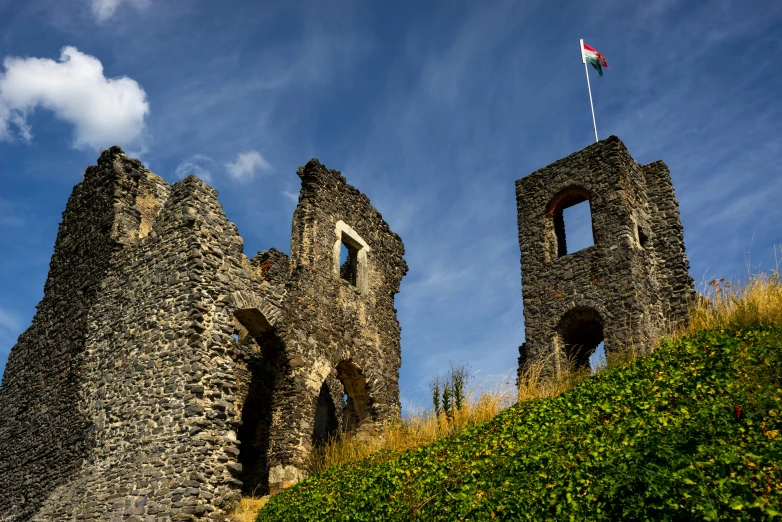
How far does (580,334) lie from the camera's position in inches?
707

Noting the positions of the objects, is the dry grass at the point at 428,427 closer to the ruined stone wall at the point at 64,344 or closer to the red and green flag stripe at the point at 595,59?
the ruined stone wall at the point at 64,344

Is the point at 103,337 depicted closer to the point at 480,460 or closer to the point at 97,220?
the point at 97,220

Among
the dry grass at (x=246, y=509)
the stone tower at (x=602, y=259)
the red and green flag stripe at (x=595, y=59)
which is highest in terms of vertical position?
the red and green flag stripe at (x=595, y=59)

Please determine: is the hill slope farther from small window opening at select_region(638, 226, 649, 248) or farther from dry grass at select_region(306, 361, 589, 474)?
small window opening at select_region(638, 226, 649, 248)

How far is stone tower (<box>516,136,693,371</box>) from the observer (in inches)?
651

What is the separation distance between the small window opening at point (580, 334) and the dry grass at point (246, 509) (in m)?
8.11

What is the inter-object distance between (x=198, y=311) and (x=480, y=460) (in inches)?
221

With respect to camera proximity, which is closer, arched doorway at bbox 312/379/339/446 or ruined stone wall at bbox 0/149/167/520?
ruined stone wall at bbox 0/149/167/520

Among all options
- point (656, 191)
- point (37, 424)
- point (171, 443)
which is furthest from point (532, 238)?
point (37, 424)

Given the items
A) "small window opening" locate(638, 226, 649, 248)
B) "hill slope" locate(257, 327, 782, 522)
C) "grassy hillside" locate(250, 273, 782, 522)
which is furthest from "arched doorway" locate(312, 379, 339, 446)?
"small window opening" locate(638, 226, 649, 248)

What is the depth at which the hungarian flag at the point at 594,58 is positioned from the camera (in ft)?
65.8

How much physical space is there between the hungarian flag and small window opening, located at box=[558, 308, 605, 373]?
24.7 feet

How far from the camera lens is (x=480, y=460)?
30.6 ft

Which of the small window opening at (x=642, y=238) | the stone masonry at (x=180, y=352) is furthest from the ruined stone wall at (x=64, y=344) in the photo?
the small window opening at (x=642, y=238)
